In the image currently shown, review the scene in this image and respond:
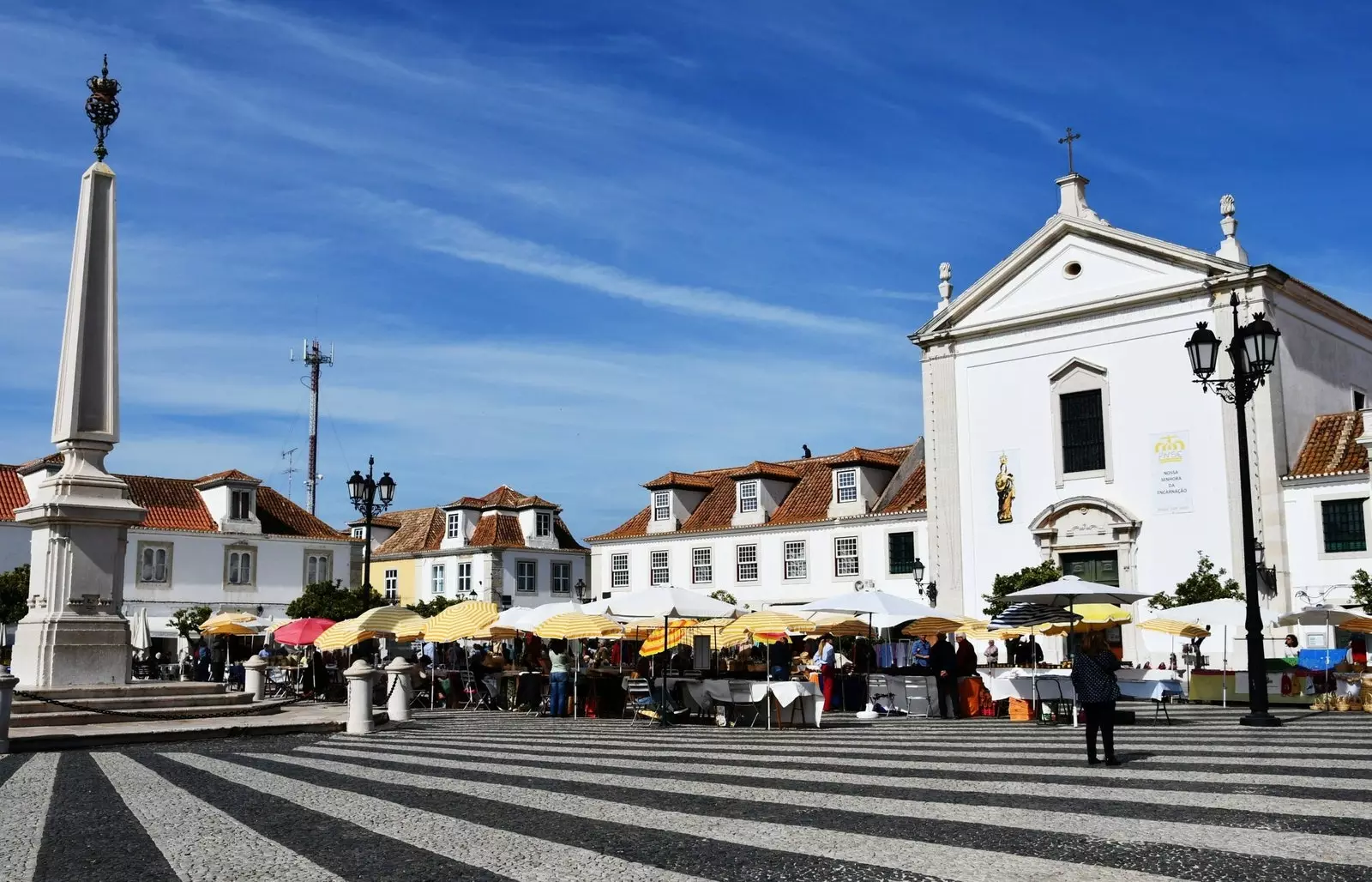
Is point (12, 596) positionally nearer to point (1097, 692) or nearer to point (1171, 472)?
point (1171, 472)

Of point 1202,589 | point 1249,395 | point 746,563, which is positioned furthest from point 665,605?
point 746,563

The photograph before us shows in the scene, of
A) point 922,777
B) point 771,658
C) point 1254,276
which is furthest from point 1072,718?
point 1254,276

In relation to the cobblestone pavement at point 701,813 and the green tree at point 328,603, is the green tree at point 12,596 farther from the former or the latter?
the cobblestone pavement at point 701,813

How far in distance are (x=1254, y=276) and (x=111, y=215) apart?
26.7 metres

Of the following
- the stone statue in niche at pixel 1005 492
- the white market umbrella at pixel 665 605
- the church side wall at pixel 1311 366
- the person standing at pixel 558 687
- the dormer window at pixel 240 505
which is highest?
the church side wall at pixel 1311 366

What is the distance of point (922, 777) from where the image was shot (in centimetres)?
1081

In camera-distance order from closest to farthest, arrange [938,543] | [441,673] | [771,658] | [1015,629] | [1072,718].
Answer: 1. [1072,718]
2. [771,658]
3. [1015,629]
4. [441,673]
5. [938,543]

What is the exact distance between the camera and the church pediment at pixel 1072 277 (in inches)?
1359

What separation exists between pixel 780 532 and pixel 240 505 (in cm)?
2646

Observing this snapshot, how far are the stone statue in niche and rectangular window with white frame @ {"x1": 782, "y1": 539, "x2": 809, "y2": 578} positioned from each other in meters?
10.1

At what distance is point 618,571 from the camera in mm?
52375

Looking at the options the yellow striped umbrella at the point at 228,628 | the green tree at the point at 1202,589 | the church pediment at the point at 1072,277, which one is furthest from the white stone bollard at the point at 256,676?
the church pediment at the point at 1072,277

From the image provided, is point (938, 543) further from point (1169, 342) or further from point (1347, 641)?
point (1347, 641)

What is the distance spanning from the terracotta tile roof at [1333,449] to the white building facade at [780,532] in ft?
37.2
